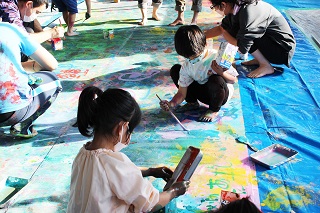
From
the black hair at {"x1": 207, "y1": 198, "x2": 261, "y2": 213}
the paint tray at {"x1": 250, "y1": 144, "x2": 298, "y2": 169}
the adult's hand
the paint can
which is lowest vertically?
the paint tray at {"x1": 250, "y1": 144, "x2": 298, "y2": 169}

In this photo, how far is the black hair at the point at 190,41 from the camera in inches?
86.4

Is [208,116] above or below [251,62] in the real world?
below

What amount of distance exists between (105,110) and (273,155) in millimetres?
1237

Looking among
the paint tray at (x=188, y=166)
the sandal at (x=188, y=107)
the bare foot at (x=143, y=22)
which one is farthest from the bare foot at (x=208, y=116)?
the bare foot at (x=143, y=22)

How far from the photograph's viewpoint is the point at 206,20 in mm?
4539

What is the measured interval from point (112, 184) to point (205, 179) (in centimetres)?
80

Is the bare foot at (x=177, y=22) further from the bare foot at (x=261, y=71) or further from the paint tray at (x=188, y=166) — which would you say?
the paint tray at (x=188, y=166)

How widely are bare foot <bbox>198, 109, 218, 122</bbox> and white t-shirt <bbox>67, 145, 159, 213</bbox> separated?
3.92 ft

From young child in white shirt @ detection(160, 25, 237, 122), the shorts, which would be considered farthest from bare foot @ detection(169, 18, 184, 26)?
young child in white shirt @ detection(160, 25, 237, 122)

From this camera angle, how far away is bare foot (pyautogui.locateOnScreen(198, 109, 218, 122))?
2.44 metres

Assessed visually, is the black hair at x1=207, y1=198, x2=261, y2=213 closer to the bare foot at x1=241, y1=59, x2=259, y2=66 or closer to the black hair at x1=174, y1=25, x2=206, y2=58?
the black hair at x1=174, y1=25, x2=206, y2=58

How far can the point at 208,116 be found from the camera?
2.45 metres

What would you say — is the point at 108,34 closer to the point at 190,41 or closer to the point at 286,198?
the point at 190,41

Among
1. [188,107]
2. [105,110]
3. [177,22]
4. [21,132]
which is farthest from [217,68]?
[177,22]
